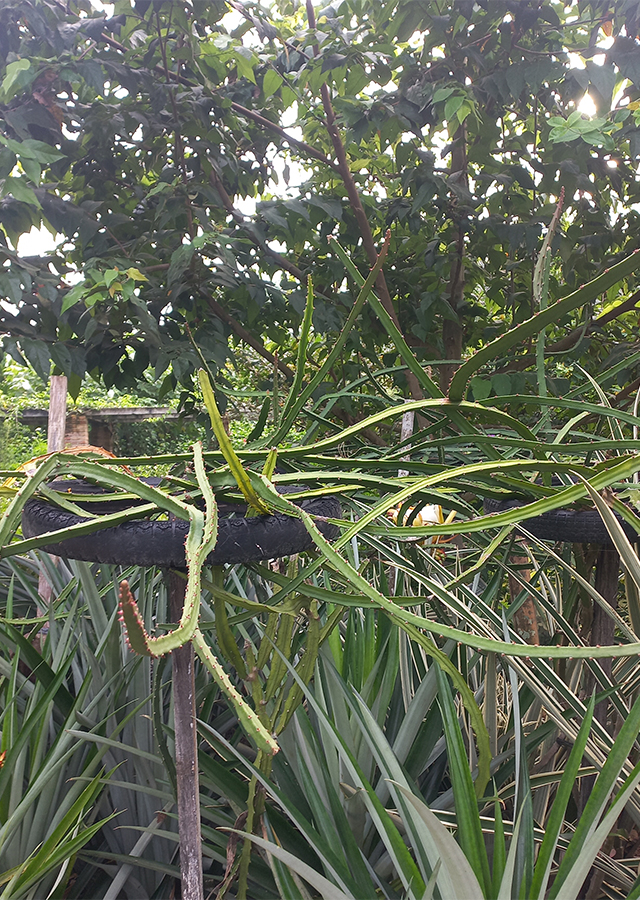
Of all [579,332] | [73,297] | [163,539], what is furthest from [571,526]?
[579,332]

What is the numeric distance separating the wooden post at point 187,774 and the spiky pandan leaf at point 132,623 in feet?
0.75

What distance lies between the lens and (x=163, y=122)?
1.07 metres

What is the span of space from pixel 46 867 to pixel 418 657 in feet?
1.61

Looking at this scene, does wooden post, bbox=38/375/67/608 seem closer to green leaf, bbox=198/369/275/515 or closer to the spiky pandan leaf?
green leaf, bbox=198/369/275/515

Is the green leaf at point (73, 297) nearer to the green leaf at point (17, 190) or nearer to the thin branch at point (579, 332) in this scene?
the green leaf at point (17, 190)

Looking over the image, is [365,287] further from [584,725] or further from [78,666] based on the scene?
[78,666]

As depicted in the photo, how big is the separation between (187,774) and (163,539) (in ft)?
0.66

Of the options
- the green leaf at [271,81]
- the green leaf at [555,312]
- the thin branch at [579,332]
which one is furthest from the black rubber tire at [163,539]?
the green leaf at [271,81]

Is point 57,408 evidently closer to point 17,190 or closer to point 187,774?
point 17,190

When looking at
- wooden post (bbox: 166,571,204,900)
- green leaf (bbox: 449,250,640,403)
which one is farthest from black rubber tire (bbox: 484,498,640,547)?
wooden post (bbox: 166,571,204,900)

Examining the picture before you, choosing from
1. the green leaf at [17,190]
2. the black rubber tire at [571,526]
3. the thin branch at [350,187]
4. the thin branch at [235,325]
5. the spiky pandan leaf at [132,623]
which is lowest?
the spiky pandan leaf at [132,623]

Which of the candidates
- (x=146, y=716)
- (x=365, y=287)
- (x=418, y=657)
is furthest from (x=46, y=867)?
(x=365, y=287)

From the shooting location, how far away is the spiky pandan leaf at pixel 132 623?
177mm

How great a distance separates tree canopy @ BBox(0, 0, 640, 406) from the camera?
89cm
